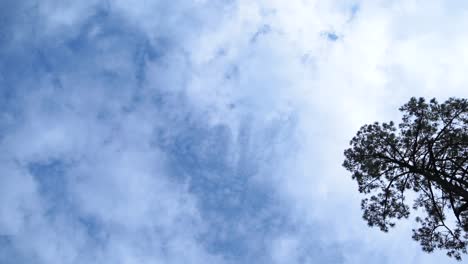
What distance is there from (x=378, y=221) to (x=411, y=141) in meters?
4.12

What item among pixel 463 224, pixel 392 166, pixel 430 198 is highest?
pixel 392 166

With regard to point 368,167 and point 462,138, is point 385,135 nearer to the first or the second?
point 368,167

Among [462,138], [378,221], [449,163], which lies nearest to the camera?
[462,138]

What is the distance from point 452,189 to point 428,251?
174 inches

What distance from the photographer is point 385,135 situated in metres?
14.8

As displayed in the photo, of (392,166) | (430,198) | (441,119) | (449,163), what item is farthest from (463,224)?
(441,119)

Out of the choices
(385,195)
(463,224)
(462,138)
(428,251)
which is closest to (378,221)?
(385,195)

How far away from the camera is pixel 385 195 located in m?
15.0

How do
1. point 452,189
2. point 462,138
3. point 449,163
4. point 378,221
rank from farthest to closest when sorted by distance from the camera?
point 378,221 → point 449,163 → point 462,138 → point 452,189

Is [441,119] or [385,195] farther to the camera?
[385,195]

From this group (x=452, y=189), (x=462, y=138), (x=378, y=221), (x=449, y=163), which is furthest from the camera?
(x=378, y=221)

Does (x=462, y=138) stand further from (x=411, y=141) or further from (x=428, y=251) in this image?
(x=428, y=251)

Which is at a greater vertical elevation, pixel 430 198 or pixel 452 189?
pixel 430 198

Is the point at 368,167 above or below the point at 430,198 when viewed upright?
above
